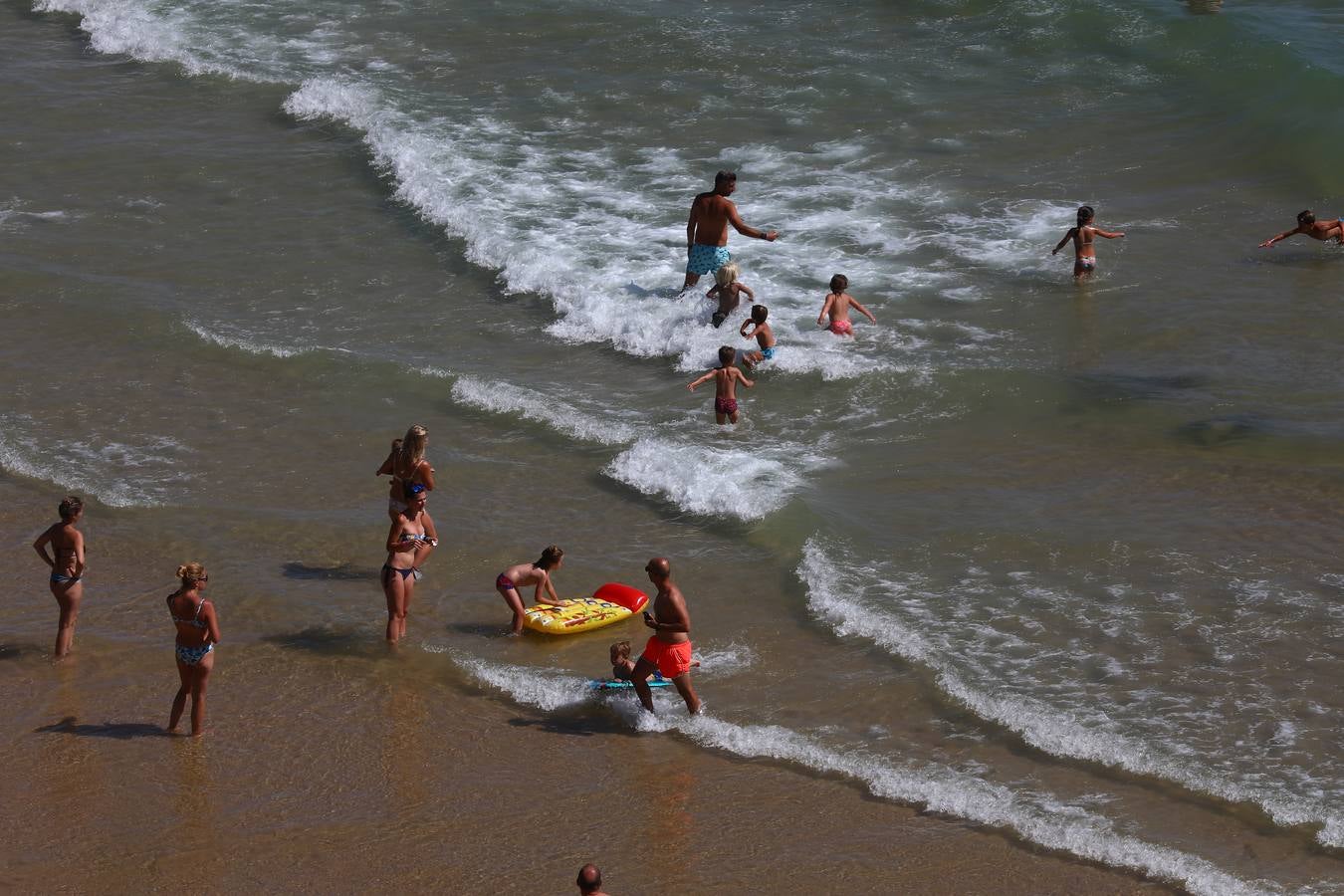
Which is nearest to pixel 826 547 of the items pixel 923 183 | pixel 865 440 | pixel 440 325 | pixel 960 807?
pixel 865 440

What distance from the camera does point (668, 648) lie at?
9.58 meters

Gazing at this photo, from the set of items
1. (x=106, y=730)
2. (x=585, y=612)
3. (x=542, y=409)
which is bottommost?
(x=106, y=730)

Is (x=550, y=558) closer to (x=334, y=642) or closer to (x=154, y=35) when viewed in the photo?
(x=334, y=642)

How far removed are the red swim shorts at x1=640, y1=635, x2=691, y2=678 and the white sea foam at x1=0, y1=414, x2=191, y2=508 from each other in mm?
4971

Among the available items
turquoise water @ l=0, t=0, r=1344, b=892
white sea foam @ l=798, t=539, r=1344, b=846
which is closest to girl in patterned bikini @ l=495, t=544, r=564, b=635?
turquoise water @ l=0, t=0, r=1344, b=892

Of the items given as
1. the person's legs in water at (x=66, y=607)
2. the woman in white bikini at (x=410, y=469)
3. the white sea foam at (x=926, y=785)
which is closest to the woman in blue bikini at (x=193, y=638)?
the person's legs in water at (x=66, y=607)

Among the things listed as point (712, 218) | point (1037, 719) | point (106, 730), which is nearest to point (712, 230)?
point (712, 218)

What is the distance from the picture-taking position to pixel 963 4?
25562 millimetres

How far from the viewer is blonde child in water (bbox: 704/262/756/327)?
15.9m

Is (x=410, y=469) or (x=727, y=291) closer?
(x=410, y=469)

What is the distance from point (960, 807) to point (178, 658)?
4.55m

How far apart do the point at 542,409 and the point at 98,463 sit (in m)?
3.78

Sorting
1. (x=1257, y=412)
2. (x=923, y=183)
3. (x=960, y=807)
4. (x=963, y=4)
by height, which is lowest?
(x=960, y=807)

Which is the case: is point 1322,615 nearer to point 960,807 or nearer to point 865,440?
point 960,807
